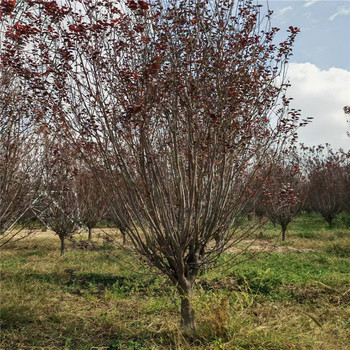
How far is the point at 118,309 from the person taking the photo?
17.1 ft

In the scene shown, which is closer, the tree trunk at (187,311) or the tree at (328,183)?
the tree trunk at (187,311)

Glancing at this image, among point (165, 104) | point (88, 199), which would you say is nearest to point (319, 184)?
point (88, 199)

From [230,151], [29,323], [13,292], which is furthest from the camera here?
[13,292]

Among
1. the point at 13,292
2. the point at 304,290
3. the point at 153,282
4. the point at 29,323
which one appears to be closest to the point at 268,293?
the point at 304,290

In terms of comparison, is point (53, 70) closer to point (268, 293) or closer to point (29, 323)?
point (29, 323)

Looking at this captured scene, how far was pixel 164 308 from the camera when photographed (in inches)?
199

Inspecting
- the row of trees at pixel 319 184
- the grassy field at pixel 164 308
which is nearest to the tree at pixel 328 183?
the row of trees at pixel 319 184

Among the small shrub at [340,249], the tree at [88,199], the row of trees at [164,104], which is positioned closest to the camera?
the row of trees at [164,104]

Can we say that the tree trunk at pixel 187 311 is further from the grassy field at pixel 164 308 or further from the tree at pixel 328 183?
the tree at pixel 328 183

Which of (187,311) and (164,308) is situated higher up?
(187,311)

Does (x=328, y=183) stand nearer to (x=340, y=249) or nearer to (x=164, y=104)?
(x=340, y=249)

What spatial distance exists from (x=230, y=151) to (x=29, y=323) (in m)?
3.69

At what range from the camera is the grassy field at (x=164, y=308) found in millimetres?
3895

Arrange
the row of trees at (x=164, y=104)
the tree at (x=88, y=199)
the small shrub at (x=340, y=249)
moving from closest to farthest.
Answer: the row of trees at (x=164, y=104), the small shrub at (x=340, y=249), the tree at (x=88, y=199)
